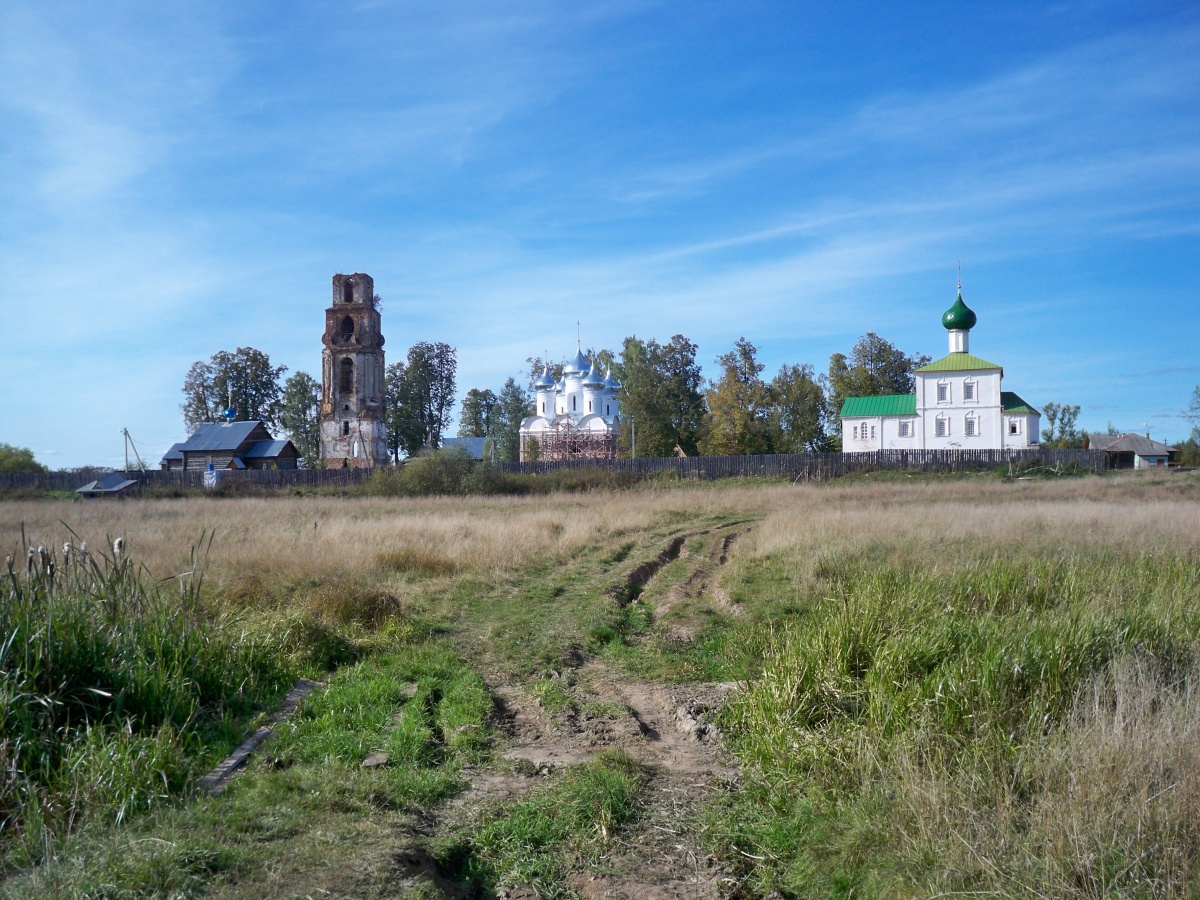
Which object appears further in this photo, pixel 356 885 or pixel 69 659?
pixel 69 659

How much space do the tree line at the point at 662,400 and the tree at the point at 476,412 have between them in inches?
450

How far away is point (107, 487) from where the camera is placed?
43438 mm

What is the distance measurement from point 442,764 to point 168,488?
41.4 metres

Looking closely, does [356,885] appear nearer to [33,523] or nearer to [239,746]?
[239,746]

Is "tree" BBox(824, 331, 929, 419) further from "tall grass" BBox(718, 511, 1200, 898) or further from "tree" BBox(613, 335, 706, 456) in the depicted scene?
"tall grass" BBox(718, 511, 1200, 898)

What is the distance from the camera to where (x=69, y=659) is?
18.7 feet

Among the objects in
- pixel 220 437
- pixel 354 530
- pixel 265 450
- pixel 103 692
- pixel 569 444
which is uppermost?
pixel 220 437

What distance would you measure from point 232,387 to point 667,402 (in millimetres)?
37062

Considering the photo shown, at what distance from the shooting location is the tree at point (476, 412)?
9625cm

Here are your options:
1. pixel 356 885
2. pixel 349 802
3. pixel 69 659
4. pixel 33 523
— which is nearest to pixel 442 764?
pixel 349 802

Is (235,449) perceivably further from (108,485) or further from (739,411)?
(739,411)

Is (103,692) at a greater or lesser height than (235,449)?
lesser

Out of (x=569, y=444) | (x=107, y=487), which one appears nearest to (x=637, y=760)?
(x=107, y=487)

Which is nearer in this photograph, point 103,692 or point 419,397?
point 103,692
